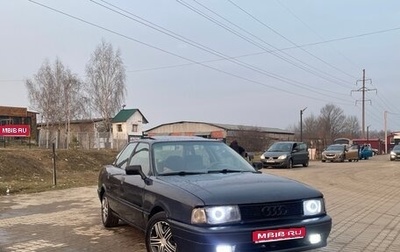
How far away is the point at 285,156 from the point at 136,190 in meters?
21.0

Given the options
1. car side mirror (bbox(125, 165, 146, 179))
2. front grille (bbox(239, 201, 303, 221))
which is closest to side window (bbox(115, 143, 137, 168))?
car side mirror (bbox(125, 165, 146, 179))

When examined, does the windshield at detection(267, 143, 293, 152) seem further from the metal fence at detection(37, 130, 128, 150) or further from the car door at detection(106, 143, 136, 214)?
the car door at detection(106, 143, 136, 214)

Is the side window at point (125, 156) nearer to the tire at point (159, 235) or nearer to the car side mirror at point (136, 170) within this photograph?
the car side mirror at point (136, 170)

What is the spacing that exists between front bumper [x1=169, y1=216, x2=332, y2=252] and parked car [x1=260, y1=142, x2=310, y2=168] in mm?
21587

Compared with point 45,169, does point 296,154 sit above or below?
above

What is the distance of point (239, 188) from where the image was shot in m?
4.77

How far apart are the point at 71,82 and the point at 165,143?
60.2 m

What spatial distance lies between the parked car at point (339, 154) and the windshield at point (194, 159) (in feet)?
103

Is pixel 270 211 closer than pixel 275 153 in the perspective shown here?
Result: Yes

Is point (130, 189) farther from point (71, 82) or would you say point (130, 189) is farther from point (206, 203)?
point (71, 82)

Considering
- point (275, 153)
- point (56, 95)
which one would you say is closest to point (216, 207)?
point (275, 153)

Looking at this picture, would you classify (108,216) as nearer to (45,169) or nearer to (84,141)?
(45,169)

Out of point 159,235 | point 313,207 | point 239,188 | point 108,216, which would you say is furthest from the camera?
point 108,216

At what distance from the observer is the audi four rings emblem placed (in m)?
4.55
